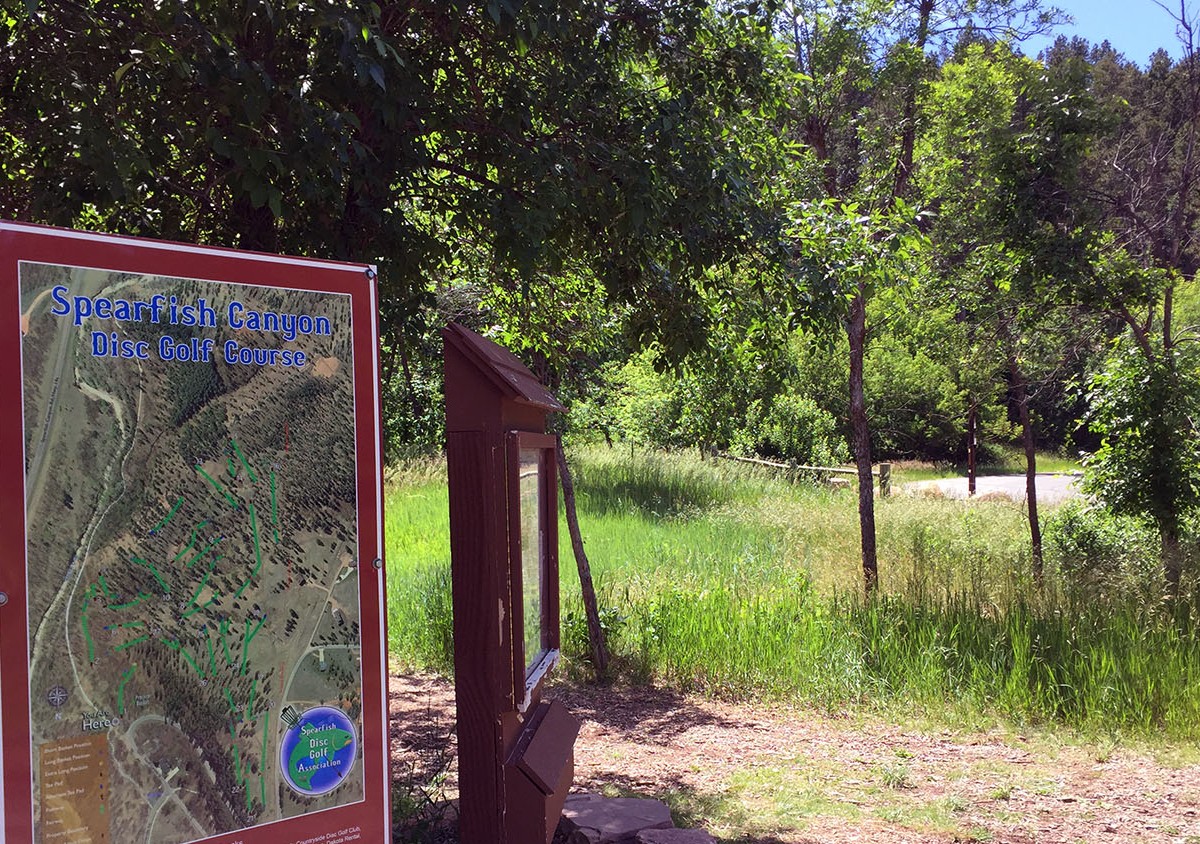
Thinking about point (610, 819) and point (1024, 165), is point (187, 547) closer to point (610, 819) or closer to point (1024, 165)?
point (610, 819)

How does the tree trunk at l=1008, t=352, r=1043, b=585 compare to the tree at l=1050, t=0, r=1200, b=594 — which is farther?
the tree trunk at l=1008, t=352, r=1043, b=585

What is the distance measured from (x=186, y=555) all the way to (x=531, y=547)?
6.63 feet

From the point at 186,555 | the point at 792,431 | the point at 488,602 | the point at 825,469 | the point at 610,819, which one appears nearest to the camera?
the point at 186,555

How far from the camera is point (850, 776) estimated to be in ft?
18.8

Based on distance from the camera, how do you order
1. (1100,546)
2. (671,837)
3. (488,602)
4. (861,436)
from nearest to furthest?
(488,602) < (671,837) < (861,436) < (1100,546)

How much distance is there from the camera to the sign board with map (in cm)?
198

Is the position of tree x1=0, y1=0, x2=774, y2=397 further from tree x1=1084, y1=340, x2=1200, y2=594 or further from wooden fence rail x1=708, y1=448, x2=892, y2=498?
wooden fence rail x1=708, y1=448, x2=892, y2=498

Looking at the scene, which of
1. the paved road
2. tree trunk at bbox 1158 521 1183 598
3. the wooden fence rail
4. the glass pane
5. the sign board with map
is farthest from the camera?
the paved road

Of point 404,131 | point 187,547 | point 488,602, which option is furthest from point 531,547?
point 187,547

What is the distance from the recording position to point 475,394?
11.7ft

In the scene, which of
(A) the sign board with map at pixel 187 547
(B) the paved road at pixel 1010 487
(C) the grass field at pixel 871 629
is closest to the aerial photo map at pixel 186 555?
(A) the sign board with map at pixel 187 547

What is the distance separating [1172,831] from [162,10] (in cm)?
570

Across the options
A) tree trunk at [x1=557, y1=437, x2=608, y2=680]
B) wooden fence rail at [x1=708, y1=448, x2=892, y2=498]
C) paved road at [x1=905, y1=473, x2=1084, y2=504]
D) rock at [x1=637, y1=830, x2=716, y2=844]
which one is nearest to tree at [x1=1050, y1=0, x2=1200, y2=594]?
tree trunk at [x1=557, y1=437, x2=608, y2=680]

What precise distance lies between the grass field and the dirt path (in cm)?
37
